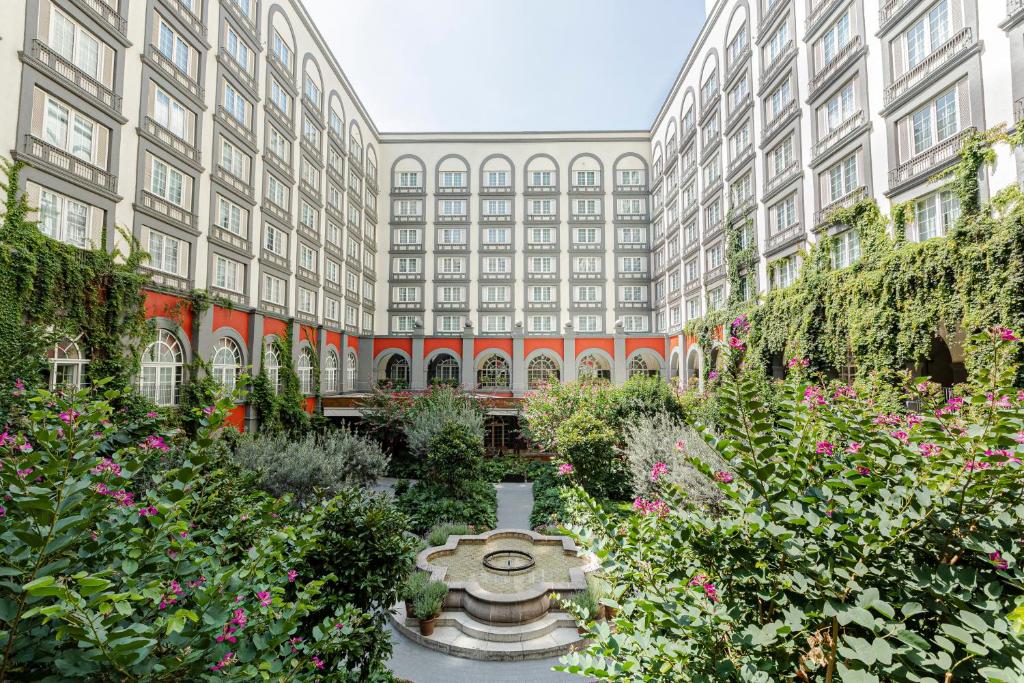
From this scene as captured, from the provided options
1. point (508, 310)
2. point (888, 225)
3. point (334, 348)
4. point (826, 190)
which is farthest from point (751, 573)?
point (508, 310)

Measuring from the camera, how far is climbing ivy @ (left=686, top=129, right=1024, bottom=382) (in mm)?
10688

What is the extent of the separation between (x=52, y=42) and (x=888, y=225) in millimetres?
24512

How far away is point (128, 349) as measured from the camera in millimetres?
13570

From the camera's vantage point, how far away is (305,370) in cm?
2409

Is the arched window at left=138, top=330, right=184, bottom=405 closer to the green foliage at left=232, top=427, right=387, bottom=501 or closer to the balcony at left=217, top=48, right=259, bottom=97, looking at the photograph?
the green foliage at left=232, top=427, right=387, bottom=501

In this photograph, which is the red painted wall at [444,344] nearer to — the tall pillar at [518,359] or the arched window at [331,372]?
the tall pillar at [518,359]

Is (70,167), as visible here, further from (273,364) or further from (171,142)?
(273,364)

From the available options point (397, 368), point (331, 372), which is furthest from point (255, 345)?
point (397, 368)

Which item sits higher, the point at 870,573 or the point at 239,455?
the point at 870,573

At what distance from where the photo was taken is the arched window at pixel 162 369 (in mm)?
14535

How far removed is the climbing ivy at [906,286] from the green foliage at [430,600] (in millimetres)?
8066

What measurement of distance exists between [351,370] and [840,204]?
1094 inches

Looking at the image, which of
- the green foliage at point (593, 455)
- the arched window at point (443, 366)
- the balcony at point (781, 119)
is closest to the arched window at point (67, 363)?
the green foliage at point (593, 455)

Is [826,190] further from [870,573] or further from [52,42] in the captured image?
[52,42]
